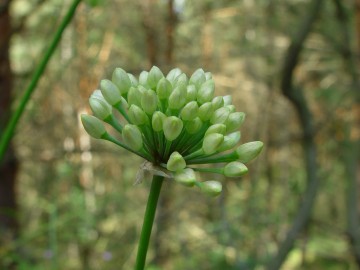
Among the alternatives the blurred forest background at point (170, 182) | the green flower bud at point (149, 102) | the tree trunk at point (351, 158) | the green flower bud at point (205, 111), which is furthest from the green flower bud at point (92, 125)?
the tree trunk at point (351, 158)

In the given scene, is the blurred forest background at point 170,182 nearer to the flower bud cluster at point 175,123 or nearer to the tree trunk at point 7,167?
the tree trunk at point 7,167

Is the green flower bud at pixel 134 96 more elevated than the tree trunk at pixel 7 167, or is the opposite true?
the green flower bud at pixel 134 96

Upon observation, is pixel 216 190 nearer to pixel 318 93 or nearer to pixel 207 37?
pixel 207 37

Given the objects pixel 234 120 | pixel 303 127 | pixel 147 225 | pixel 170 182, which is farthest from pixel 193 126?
pixel 170 182

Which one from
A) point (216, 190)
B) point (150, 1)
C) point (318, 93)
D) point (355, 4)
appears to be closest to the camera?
point (216, 190)

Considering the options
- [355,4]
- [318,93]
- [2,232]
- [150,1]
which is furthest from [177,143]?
[318,93]
